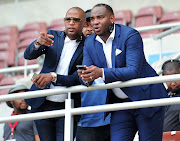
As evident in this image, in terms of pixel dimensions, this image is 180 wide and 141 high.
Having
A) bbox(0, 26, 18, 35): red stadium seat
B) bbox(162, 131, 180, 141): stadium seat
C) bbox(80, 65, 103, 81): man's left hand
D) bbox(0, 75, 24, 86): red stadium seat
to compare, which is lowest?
bbox(162, 131, 180, 141): stadium seat

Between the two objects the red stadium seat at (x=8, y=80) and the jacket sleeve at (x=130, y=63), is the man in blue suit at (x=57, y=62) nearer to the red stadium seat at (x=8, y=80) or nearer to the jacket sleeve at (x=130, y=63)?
the jacket sleeve at (x=130, y=63)

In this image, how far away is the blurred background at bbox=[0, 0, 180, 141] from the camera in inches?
373

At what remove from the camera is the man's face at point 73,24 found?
4.00 meters

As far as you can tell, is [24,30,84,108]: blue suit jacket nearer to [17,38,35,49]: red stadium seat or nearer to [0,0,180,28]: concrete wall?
[17,38,35,49]: red stadium seat

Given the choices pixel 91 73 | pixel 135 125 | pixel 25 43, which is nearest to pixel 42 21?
pixel 25 43

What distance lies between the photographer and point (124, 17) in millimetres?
10742

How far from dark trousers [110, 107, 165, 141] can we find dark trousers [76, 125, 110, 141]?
0.26 m

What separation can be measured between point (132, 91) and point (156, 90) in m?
0.18

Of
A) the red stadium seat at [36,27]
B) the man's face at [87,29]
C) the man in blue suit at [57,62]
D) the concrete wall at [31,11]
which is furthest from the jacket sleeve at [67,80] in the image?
the concrete wall at [31,11]

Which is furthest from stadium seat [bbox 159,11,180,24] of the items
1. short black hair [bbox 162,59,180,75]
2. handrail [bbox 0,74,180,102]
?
handrail [bbox 0,74,180,102]

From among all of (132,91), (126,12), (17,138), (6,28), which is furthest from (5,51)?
(132,91)

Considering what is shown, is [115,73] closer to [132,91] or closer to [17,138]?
[132,91]

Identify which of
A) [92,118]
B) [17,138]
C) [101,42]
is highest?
[101,42]

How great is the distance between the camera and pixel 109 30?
3676mm
